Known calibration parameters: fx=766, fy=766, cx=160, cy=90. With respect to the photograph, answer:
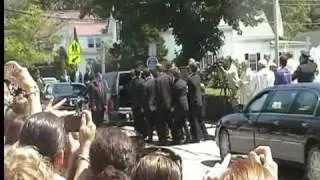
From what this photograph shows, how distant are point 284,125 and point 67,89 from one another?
20.1 metres

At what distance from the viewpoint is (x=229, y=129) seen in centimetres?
1246

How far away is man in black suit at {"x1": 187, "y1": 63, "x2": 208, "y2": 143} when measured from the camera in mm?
16031

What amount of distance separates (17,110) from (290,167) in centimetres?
652

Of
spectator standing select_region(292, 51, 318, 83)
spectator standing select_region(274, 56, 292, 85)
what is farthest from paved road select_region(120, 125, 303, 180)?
spectator standing select_region(292, 51, 318, 83)

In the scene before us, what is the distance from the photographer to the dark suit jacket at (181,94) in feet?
52.4

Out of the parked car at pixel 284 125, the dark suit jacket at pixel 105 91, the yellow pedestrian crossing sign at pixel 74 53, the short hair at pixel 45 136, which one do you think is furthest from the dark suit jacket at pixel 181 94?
the yellow pedestrian crossing sign at pixel 74 53

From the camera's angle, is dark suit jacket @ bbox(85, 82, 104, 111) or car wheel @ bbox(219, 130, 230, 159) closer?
car wheel @ bbox(219, 130, 230, 159)

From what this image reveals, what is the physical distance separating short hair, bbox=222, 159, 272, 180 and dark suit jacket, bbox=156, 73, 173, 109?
43.2 feet

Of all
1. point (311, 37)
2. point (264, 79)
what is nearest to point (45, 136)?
point (264, 79)

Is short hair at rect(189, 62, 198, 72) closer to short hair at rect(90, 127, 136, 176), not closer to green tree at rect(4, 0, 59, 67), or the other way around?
short hair at rect(90, 127, 136, 176)

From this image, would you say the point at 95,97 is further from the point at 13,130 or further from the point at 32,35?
the point at 32,35

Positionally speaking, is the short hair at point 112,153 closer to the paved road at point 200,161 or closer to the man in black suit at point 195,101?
the paved road at point 200,161

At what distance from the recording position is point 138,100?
17.6m
